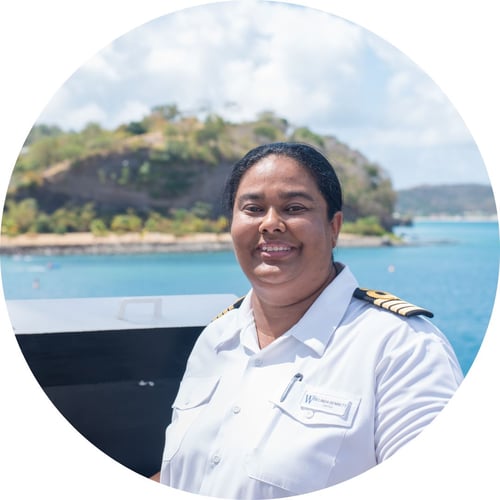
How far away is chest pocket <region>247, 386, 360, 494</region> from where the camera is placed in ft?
3.39

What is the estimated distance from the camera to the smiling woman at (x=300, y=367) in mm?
1020

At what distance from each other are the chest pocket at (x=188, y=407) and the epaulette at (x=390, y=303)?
35cm

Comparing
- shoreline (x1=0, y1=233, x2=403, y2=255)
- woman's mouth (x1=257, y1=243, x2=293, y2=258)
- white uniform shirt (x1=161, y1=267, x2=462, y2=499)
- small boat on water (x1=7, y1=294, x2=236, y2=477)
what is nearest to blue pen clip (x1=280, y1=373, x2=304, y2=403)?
white uniform shirt (x1=161, y1=267, x2=462, y2=499)

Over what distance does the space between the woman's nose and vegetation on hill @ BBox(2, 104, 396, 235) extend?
19.6 metres

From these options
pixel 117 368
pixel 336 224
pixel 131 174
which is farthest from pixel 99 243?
pixel 336 224

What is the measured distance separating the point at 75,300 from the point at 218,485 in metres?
0.93

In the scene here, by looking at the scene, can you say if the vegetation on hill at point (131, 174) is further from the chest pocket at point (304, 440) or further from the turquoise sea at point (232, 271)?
the chest pocket at point (304, 440)

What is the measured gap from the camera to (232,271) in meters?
17.2

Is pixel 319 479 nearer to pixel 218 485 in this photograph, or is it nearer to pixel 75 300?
pixel 218 485

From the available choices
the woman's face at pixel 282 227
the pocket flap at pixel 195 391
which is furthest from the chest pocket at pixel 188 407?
the woman's face at pixel 282 227

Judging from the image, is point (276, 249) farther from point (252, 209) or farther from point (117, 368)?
point (117, 368)

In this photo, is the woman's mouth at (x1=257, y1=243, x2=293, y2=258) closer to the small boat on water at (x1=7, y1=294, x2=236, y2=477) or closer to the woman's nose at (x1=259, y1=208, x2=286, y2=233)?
the woman's nose at (x1=259, y1=208, x2=286, y2=233)

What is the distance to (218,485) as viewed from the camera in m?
1.14

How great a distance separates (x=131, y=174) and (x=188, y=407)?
22083 millimetres
